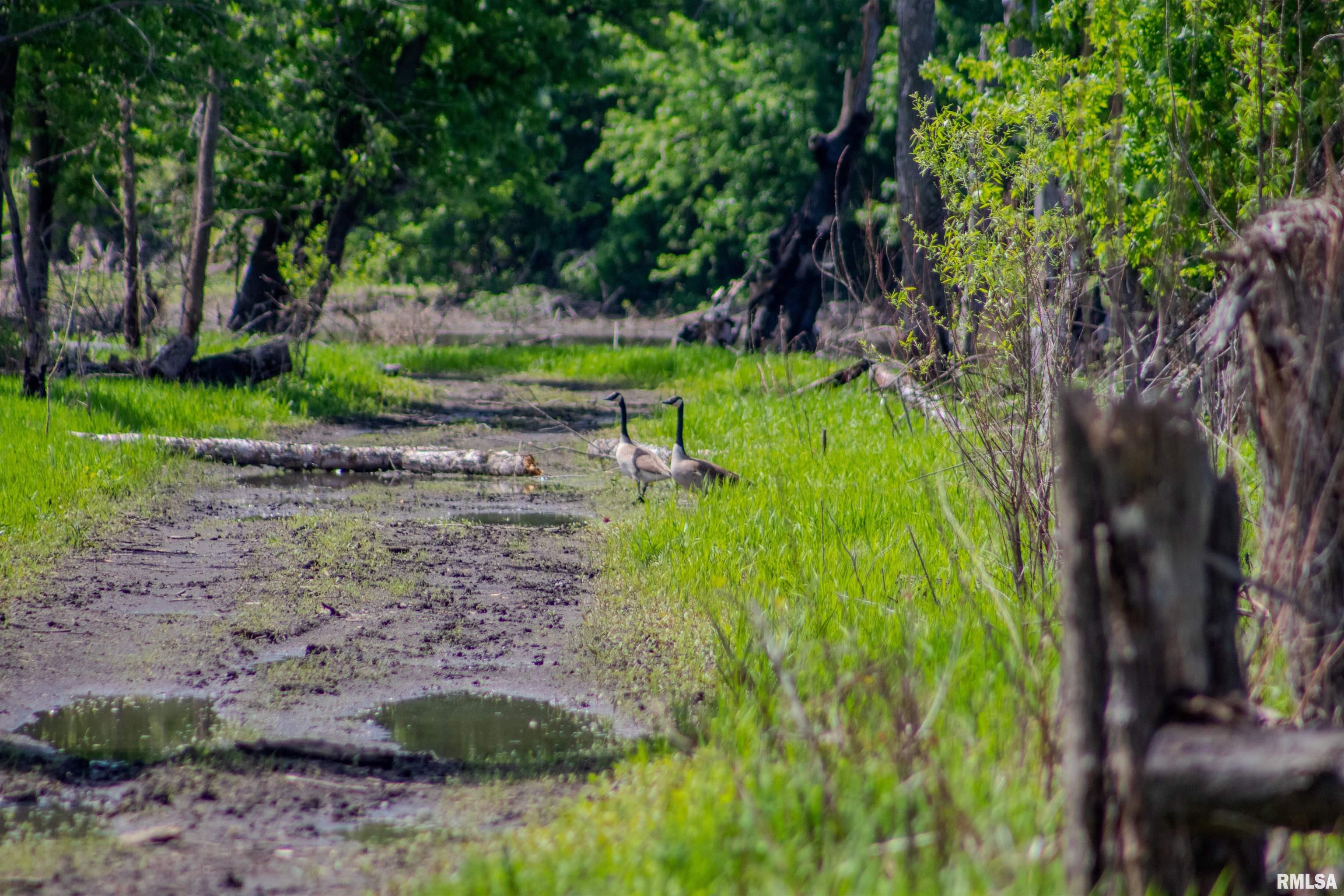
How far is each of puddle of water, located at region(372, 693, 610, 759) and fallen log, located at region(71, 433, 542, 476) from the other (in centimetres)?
575

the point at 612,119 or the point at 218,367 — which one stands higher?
the point at 612,119

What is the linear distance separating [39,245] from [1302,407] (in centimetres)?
1397

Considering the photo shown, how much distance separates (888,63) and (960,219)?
23.3m

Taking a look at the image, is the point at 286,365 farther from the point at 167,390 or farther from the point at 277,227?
the point at 277,227

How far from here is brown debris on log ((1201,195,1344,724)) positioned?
3.16 m

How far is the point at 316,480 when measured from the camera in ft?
34.2

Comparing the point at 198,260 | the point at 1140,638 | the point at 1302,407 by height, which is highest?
the point at 198,260

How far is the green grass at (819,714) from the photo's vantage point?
292 cm

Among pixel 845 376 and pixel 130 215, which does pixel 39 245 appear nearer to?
pixel 130 215

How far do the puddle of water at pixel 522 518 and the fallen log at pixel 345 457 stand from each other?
4.81 ft

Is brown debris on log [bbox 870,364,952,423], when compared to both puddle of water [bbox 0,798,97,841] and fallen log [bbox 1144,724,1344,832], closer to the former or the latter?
fallen log [bbox 1144,724,1344,832]

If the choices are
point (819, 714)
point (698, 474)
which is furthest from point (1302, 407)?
point (698, 474)

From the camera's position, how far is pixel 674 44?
106ft

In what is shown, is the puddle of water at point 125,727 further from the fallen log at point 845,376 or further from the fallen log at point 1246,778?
the fallen log at point 845,376
